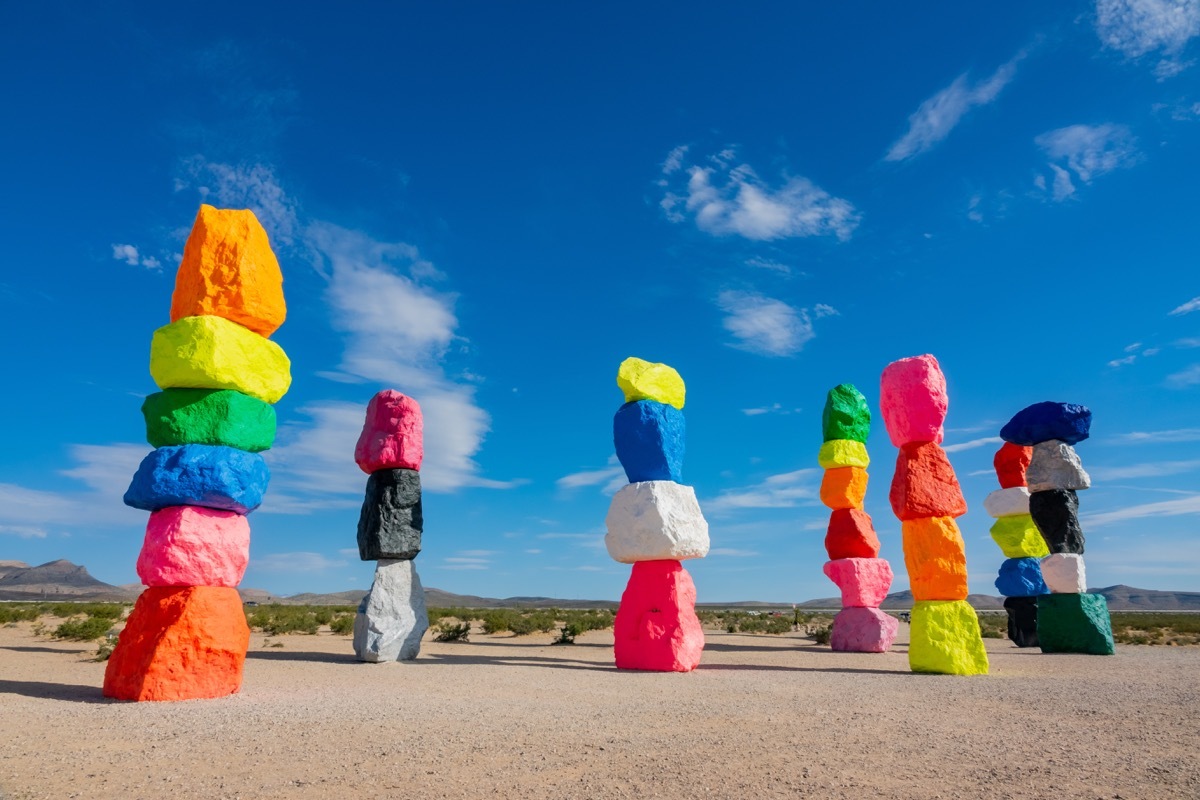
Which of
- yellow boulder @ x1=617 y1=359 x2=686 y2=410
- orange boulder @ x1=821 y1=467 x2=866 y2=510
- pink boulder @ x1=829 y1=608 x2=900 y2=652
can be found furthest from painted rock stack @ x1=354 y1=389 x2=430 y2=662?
orange boulder @ x1=821 y1=467 x2=866 y2=510

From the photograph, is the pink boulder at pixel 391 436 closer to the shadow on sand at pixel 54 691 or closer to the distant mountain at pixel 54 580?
the shadow on sand at pixel 54 691

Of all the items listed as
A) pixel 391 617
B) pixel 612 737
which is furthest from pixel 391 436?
pixel 612 737

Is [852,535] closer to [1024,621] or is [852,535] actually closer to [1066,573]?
[1066,573]

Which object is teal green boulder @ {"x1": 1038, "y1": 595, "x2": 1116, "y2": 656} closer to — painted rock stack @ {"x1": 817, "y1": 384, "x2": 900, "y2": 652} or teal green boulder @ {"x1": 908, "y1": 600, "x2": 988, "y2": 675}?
painted rock stack @ {"x1": 817, "y1": 384, "x2": 900, "y2": 652}

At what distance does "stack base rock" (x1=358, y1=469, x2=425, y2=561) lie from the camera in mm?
13242

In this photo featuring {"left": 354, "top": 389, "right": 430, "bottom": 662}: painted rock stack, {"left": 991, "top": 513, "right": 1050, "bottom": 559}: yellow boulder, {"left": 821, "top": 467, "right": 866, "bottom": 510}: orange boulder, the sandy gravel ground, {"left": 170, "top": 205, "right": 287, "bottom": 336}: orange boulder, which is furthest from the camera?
{"left": 991, "top": 513, "right": 1050, "bottom": 559}: yellow boulder

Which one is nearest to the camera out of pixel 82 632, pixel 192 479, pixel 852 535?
pixel 192 479

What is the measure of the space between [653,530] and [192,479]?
6.43 metres

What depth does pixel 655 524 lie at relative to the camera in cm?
1127

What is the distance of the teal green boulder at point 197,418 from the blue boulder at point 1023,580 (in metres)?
16.9

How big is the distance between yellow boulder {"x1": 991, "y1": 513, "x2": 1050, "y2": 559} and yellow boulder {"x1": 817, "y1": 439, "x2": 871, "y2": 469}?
3969 mm

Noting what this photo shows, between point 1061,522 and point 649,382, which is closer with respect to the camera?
point 649,382

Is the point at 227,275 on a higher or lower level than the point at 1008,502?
higher

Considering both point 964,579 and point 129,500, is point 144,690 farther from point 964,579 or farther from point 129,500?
point 964,579
